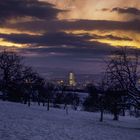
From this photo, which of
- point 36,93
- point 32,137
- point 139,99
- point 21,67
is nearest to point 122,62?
point 139,99

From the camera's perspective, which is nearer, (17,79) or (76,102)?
(17,79)

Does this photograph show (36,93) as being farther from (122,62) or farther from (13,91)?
(122,62)

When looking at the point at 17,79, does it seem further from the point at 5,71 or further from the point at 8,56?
the point at 8,56

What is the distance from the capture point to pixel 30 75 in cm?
8519

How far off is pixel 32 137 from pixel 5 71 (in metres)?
52.2

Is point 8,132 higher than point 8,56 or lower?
lower

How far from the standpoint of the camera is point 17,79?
2992 inches

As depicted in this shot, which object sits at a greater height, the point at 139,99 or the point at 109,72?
the point at 109,72

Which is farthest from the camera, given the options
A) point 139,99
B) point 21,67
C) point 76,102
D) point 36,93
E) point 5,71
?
point 76,102

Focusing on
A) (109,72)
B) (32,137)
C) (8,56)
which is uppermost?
(8,56)

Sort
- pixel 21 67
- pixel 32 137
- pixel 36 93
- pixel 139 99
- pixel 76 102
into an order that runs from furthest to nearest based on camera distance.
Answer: pixel 76 102 → pixel 36 93 → pixel 21 67 → pixel 139 99 → pixel 32 137

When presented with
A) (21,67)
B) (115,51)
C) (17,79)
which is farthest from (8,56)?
(115,51)

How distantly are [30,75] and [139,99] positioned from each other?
43.6 meters

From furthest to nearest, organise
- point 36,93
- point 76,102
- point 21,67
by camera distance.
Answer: point 76,102 → point 36,93 → point 21,67
